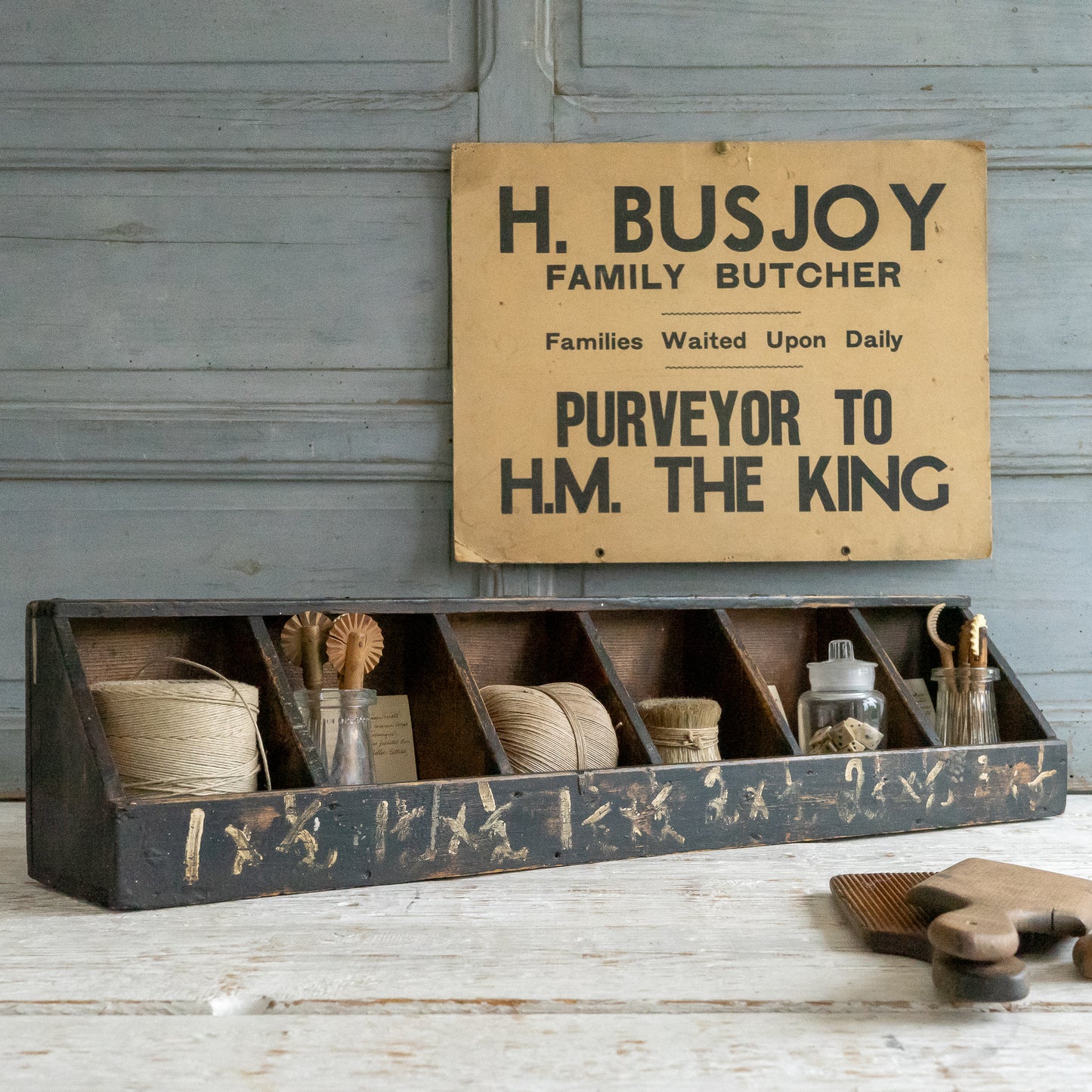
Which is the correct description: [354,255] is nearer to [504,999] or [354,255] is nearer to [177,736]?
[177,736]

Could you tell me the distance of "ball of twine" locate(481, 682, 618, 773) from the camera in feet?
3.99

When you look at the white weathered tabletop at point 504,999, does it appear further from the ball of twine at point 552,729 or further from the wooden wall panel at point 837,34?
the wooden wall panel at point 837,34

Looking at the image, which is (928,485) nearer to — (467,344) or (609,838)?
(467,344)

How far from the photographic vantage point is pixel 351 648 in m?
1.22

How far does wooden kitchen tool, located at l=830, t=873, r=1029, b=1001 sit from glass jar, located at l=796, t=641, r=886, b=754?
0.37m

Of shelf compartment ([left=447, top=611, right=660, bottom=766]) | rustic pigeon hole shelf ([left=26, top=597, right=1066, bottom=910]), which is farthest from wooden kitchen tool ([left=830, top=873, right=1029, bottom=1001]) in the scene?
shelf compartment ([left=447, top=611, right=660, bottom=766])

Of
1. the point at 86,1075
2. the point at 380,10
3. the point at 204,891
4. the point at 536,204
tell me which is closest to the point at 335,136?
the point at 380,10

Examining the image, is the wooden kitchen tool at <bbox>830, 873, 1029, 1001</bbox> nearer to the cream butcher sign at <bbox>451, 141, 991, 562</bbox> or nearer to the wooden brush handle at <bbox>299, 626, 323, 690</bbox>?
the wooden brush handle at <bbox>299, 626, 323, 690</bbox>

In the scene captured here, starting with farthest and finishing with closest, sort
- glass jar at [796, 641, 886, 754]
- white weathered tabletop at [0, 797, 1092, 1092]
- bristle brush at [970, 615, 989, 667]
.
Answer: bristle brush at [970, 615, 989, 667] → glass jar at [796, 641, 886, 754] → white weathered tabletop at [0, 797, 1092, 1092]

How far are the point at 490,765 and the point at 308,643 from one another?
26 centimetres

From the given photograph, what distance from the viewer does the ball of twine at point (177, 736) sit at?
1.05 metres

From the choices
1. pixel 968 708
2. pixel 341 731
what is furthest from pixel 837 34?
pixel 341 731

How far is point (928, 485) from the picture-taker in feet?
5.77

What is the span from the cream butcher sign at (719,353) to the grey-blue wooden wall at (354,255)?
0.18ft
